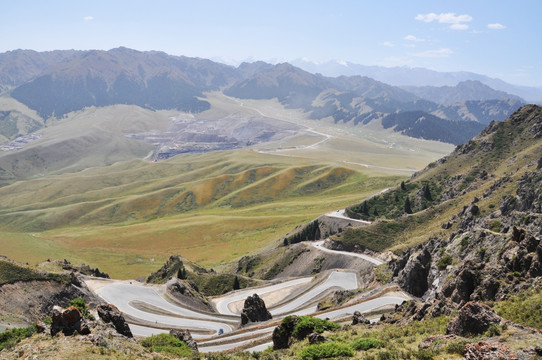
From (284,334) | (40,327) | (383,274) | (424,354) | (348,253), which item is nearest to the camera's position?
(424,354)

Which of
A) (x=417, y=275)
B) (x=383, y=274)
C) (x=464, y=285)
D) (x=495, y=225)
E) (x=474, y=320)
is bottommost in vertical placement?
(x=383, y=274)

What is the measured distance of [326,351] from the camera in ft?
77.6

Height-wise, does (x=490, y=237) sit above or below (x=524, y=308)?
below

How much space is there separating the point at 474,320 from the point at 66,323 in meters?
24.0

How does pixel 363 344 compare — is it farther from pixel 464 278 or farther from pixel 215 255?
pixel 215 255

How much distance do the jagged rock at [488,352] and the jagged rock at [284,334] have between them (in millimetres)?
15691

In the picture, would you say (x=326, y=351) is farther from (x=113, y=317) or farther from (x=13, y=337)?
(x=13, y=337)

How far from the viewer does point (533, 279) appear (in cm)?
2991

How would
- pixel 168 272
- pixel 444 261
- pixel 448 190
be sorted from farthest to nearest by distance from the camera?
pixel 448 190 → pixel 168 272 → pixel 444 261

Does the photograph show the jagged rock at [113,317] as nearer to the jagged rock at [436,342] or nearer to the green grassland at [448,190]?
the jagged rock at [436,342]

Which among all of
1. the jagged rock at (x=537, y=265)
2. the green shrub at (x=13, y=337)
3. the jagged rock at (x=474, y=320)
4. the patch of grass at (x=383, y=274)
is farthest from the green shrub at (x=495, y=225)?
the green shrub at (x=13, y=337)

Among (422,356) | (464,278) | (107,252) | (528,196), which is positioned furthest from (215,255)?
(422,356)

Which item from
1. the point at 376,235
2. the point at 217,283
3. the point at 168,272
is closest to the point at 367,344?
the point at 217,283

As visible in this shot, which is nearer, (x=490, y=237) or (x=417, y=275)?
(x=490, y=237)
